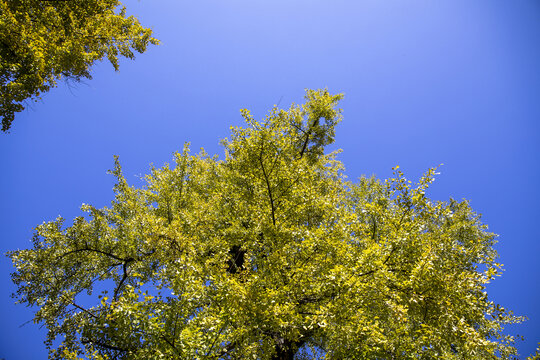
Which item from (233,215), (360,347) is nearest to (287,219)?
(233,215)

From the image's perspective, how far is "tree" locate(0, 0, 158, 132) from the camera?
7.54 m

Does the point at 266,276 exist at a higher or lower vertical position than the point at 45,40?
lower

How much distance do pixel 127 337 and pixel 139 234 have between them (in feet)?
21.1

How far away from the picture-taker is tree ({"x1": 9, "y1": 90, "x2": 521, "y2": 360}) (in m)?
5.79

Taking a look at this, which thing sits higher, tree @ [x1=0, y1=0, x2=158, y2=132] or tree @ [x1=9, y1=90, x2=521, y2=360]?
tree @ [x1=0, y1=0, x2=158, y2=132]

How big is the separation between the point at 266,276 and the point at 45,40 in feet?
38.5

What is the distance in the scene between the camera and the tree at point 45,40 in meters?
7.54

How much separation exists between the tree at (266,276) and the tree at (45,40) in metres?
5.36

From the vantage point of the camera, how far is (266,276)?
24.0 feet

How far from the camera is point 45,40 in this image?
812 cm

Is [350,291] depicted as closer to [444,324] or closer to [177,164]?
[444,324]

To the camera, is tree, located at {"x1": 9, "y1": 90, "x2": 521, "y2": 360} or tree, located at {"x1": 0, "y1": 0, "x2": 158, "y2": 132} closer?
tree, located at {"x1": 9, "y1": 90, "x2": 521, "y2": 360}

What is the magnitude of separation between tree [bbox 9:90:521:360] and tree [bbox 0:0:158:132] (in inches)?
211

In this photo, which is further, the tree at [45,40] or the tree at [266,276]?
the tree at [45,40]
